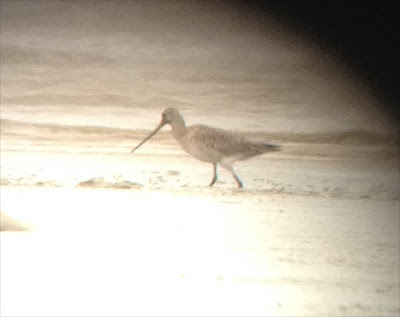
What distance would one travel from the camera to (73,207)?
12.5ft

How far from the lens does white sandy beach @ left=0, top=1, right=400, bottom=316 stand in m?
3.47

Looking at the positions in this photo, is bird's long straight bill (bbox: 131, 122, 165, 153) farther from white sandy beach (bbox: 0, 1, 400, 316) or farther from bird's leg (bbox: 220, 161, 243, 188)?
bird's leg (bbox: 220, 161, 243, 188)

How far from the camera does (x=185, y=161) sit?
14.5ft

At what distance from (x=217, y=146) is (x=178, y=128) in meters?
0.23

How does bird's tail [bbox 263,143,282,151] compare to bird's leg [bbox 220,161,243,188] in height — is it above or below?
above

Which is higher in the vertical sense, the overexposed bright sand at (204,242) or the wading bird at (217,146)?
the wading bird at (217,146)

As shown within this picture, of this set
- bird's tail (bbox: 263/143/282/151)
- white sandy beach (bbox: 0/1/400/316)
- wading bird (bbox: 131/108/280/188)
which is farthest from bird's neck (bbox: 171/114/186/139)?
bird's tail (bbox: 263/143/282/151)

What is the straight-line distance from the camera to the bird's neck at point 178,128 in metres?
4.31

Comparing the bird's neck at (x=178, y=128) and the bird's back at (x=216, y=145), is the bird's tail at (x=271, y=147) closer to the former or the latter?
the bird's back at (x=216, y=145)

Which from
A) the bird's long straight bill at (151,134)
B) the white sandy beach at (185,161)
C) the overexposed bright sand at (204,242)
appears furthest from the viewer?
the bird's long straight bill at (151,134)

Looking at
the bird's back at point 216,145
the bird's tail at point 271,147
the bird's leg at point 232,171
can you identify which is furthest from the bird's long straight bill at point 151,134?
the bird's tail at point 271,147

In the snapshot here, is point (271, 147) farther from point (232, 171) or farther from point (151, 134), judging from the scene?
point (151, 134)

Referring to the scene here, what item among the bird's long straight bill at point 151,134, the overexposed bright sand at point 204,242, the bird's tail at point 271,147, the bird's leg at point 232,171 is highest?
the bird's long straight bill at point 151,134

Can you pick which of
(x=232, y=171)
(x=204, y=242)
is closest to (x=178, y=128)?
(x=232, y=171)
